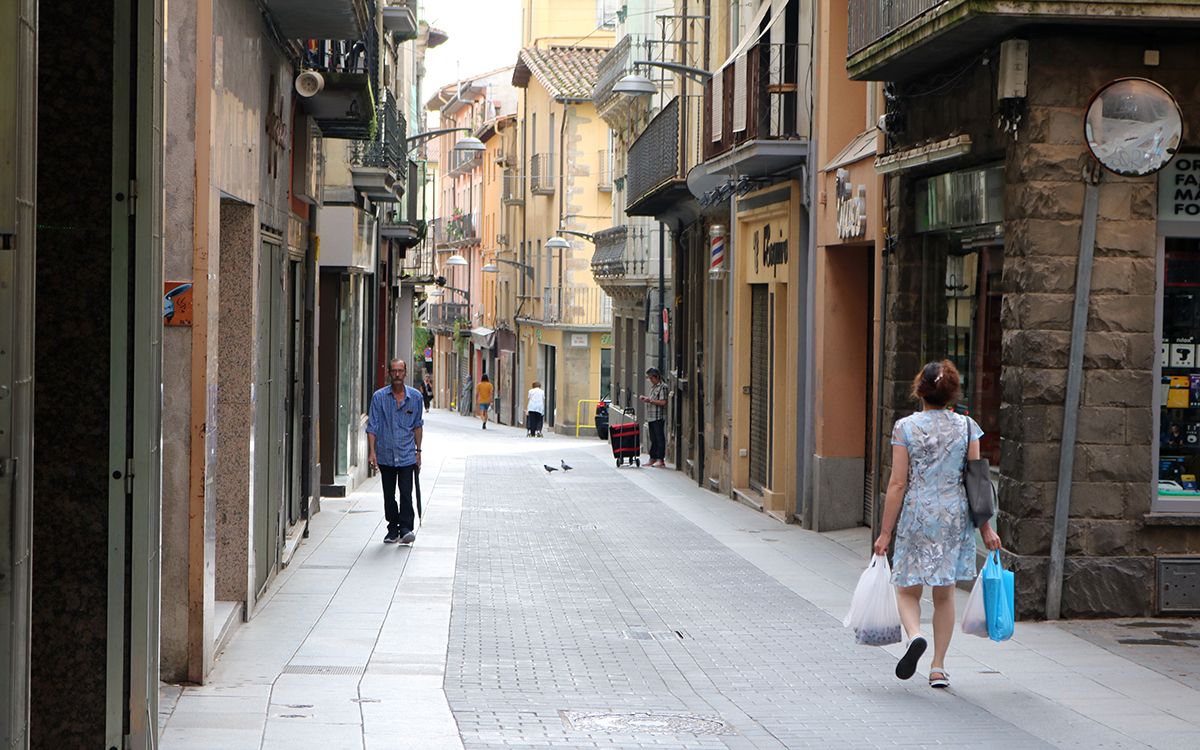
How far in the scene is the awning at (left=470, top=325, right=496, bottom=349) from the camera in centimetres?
7444

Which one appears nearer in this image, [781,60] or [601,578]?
[601,578]

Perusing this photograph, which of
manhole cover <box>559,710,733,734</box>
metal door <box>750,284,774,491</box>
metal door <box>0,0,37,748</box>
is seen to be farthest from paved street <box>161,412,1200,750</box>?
metal door <box>750,284,774,491</box>

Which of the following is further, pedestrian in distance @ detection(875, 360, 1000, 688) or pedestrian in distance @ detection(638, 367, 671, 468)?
pedestrian in distance @ detection(638, 367, 671, 468)

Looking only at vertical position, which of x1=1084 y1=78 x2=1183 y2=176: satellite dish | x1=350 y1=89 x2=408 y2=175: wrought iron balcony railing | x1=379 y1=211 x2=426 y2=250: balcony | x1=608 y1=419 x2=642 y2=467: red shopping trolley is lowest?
x1=608 y1=419 x2=642 y2=467: red shopping trolley

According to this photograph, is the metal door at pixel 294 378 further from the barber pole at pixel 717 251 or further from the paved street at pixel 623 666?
the barber pole at pixel 717 251

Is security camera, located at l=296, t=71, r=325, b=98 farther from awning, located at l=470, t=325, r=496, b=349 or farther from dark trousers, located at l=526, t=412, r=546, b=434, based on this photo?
awning, located at l=470, t=325, r=496, b=349

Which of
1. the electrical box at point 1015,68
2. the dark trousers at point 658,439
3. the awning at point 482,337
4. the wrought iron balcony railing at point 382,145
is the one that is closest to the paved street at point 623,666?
the electrical box at point 1015,68

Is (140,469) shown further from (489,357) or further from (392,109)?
(489,357)

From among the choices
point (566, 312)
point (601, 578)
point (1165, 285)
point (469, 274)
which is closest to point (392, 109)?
point (601, 578)

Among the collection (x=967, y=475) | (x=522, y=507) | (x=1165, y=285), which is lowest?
(x=522, y=507)

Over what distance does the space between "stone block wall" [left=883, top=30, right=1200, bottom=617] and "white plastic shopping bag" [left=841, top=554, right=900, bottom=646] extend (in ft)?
9.08

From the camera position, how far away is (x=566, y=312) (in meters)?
57.7

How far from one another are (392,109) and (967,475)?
16.9 meters

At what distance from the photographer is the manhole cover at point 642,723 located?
8.38 metres
